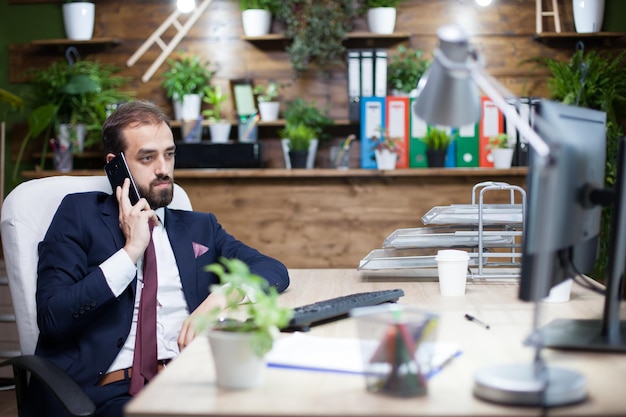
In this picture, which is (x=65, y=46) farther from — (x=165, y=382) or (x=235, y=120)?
(x=165, y=382)

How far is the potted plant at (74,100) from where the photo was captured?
402 cm

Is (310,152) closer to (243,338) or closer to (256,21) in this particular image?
(256,21)

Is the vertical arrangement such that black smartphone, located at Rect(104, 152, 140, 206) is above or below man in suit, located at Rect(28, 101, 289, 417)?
above

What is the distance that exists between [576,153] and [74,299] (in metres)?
1.08

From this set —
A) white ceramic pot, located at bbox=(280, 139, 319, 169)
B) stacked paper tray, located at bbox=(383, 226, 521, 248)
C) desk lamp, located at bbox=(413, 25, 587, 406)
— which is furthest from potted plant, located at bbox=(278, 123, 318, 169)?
desk lamp, located at bbox=(413, 25, 587, 406)

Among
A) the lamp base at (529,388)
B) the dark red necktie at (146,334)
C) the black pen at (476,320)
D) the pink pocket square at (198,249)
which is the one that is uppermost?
the lamp base at (529,388)

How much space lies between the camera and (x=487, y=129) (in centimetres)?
389

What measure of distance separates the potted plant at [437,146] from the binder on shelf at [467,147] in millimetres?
66

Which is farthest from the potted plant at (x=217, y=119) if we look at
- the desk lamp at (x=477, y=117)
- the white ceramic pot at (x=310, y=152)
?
the desk lamp at (x=477, y=117)

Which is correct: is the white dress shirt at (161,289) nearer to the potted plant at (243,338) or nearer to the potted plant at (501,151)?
the potted plant at (243,338)

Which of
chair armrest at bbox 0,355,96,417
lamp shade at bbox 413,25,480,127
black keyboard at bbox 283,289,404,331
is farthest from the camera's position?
black keyboard at bbox 283,289,404,331

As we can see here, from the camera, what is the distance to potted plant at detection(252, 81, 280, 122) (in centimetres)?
410

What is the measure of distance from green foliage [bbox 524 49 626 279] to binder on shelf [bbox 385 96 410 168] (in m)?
0.74

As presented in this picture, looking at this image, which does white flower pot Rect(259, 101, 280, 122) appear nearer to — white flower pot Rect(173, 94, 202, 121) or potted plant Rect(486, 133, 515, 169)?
white flower pot Rect(173, 94, 202, 121)
